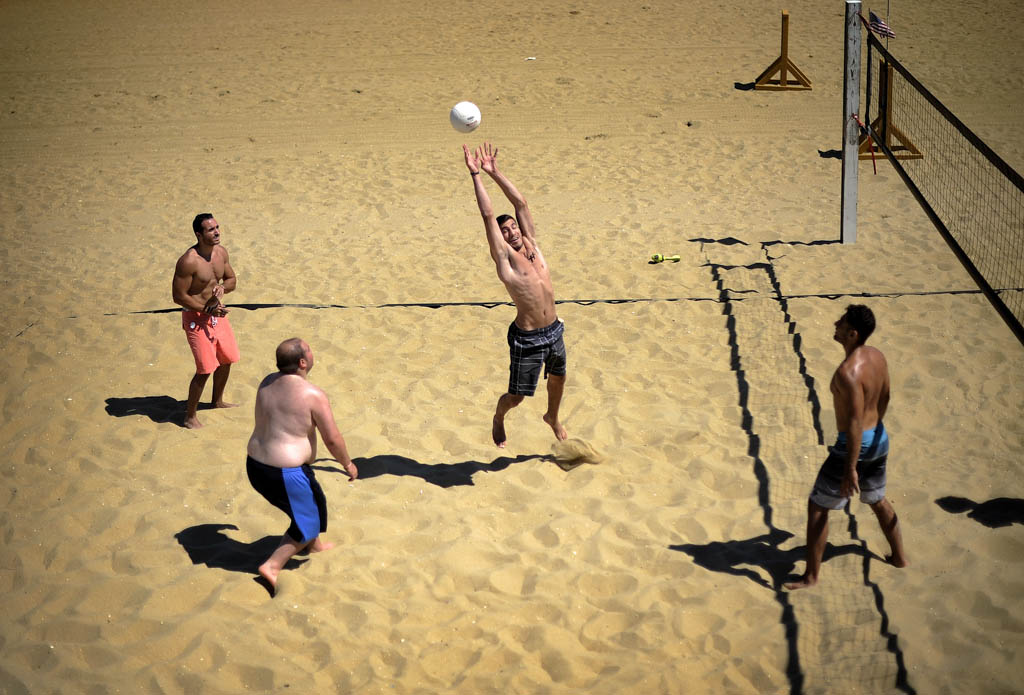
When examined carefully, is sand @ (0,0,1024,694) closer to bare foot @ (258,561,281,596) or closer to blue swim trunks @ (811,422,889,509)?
bare foot @ (258,561,281,596)

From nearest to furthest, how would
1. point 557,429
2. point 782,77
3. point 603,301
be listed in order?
point 557,429
point 603,301
point 782,77

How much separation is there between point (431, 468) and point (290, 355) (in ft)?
5.89

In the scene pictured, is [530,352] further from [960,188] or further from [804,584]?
[960,188]

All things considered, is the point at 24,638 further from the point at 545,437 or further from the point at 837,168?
the point at 837,168

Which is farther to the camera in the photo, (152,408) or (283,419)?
(152,408)

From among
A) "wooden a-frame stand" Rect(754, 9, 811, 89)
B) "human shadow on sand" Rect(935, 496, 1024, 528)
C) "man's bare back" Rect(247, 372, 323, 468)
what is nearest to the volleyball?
Answer: "man's bare back" Rect(247, 372, 323, 468)

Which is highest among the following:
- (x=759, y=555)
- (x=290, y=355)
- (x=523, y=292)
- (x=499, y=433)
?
(x=290, y=355)

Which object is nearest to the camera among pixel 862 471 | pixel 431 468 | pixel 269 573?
pixel 862 471

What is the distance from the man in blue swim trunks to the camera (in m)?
4.32

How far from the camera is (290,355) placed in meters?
4.55

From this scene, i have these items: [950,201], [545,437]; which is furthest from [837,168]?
[545,437]

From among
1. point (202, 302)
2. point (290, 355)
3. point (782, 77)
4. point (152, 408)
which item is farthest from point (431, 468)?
point (782, 77)

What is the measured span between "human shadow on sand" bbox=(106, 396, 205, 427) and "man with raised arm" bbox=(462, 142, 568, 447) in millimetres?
2642

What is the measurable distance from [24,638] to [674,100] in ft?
46.8
